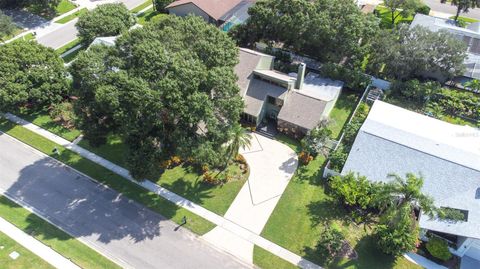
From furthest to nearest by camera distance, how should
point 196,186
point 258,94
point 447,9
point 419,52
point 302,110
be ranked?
point 447,9
point 419,52
point 258,94
point 302,110
point 196,186

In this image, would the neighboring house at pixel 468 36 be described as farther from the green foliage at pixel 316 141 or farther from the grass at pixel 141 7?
the grass at pixel 141 7

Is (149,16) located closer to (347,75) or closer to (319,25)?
(319,25)

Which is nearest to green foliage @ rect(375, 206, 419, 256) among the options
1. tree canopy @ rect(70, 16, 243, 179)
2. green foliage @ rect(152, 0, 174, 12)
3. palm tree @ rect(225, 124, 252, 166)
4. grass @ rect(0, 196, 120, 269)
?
palm tree @ rect(225, 124, 252, 166)

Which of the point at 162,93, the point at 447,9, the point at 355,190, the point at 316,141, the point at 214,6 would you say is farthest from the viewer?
the point at 447,9

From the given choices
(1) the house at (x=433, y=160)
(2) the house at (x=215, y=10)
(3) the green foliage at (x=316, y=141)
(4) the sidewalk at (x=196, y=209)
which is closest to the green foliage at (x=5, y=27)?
(4) the sidewalk at (x=196, y=209)

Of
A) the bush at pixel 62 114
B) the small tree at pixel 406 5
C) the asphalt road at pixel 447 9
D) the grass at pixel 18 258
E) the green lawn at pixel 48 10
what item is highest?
the asphalt road at pixel 447 9

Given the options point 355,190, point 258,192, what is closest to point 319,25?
point 355,190
